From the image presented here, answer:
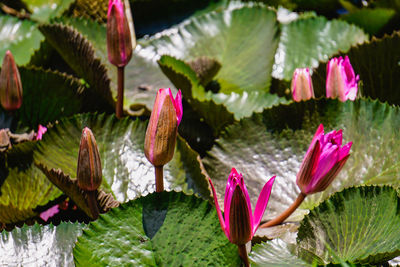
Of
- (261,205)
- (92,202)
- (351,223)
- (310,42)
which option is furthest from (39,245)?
(310,42)

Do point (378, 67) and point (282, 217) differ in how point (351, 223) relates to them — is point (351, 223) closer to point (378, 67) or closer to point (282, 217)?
point (282, 217)

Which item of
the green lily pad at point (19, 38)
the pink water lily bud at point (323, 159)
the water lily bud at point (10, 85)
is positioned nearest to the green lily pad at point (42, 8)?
the green lily pad at point (19, 38)

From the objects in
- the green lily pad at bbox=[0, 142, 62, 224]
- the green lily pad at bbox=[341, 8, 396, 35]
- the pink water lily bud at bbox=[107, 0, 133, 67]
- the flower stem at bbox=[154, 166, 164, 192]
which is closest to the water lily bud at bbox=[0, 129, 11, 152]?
the green lily pad at bbox=[0, 142, 62, 224]

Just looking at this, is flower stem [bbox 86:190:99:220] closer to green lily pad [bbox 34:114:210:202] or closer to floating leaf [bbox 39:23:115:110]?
green lily pad [bbox 34:114:210:202]

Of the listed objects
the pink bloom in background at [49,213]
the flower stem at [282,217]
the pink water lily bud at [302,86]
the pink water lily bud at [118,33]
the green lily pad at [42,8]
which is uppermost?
the pink water lily bud at [118,33]

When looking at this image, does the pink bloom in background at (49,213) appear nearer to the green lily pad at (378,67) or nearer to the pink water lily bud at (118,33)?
the pink water lily bud at (118,33)

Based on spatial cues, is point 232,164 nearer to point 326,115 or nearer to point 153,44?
point 326,115

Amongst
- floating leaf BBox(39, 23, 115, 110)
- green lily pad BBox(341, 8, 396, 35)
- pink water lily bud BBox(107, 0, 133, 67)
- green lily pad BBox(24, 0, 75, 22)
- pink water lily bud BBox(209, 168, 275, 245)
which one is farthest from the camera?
green lily pad BBox(24, 0, 75, 22)
